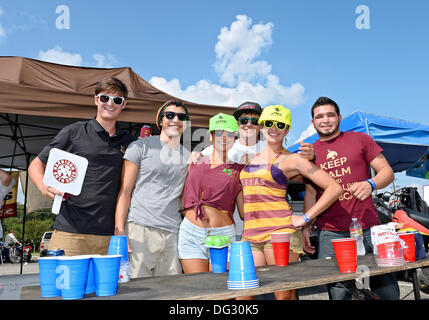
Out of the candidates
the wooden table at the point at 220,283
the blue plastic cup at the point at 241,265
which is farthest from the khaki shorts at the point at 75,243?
the blue plastic cup at the point at 241,265

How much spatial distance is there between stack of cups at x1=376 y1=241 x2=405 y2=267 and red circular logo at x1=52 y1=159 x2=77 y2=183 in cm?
214

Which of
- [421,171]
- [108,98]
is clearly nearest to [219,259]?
[108,98]

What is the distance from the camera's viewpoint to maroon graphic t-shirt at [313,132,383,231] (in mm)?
2785

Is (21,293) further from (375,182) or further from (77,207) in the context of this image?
(375,182)

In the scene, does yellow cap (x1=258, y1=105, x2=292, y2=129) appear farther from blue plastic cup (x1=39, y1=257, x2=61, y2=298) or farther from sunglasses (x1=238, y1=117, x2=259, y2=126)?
blue plastic cup (x1=39, y1=257, x2=61, y2=298)

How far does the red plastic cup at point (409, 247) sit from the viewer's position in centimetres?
234

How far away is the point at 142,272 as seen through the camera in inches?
102

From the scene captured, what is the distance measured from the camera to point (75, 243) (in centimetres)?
264

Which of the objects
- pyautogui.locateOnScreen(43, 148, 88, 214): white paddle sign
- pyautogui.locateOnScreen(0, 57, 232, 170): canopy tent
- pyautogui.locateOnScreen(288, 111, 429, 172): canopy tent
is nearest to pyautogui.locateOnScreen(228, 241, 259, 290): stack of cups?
pyautogui.locateOnScreen(43, 148, 88, 214): white paddle sign

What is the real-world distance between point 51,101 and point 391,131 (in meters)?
5.88

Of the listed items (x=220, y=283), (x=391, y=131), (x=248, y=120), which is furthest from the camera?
(x=391, y=131)

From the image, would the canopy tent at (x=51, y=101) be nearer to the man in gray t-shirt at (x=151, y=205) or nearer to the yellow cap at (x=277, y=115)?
the man in gray t-shirt at (x=151, y=205)

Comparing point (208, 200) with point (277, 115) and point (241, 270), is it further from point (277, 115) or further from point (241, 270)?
point (241, 270)

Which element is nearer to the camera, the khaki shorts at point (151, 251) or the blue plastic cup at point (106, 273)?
the blue plastic cup at point (106, 273)
